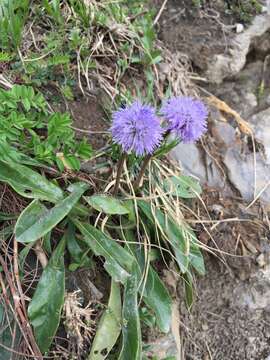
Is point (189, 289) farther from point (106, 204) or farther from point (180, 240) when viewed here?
point (106, 204)

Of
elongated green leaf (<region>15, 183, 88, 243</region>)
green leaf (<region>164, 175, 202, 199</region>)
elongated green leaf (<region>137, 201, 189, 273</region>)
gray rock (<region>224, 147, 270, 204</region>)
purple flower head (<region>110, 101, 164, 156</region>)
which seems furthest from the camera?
gray rock (<region>224, 147, 270, 204</region>)

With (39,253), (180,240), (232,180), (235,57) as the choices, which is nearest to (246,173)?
(232,180)

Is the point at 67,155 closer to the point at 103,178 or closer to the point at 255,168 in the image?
the point at 103,178

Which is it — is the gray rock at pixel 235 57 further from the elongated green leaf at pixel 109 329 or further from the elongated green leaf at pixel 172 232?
the elongated green leaf at pixel 109 329

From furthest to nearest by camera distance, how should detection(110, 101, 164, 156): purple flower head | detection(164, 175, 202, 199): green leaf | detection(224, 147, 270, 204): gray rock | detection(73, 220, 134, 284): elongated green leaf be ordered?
detection(224, 147, 270, 204): gray rock, detection(164, 175, 202, 199): green leaf, detection(73, 220, 134, 284): elongated green leaf, detection(110, 101, 164, 156): purple flower head

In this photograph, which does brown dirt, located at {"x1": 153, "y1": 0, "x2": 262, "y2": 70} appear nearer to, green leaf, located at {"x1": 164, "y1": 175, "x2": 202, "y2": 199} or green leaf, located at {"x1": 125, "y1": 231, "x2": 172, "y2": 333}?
green leaf, located at {"x1": 164, "y1": 175, "x2": 202, "y2": 199}

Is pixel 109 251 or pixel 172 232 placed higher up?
pixel 109 251

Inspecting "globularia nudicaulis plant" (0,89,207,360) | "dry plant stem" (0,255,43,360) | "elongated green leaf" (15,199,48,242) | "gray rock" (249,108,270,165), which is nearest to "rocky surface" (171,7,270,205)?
"gray rock" (249,108,270,165)
